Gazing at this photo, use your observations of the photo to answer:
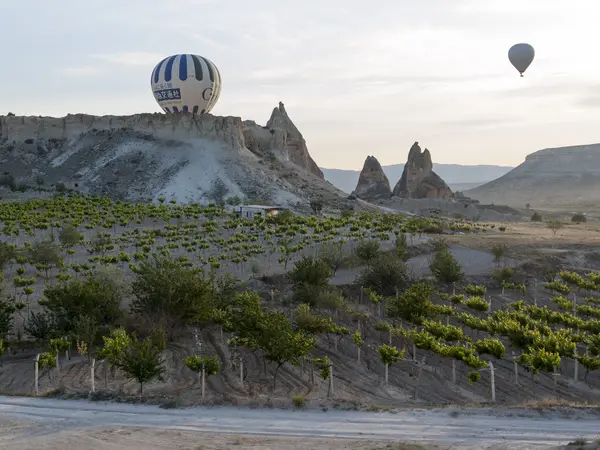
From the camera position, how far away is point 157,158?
77188 mm

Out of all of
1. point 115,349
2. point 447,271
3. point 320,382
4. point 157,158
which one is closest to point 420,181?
point 157,158

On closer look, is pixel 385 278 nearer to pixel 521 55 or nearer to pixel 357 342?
pixel 357 342

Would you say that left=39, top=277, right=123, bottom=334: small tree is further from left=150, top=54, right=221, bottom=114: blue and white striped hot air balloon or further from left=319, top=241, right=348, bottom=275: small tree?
left=150, top=54, right=221, bottom=114: blue and white striped hot air balloon

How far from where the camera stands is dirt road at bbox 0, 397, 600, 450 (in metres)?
13.4

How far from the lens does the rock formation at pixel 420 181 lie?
99750 mm

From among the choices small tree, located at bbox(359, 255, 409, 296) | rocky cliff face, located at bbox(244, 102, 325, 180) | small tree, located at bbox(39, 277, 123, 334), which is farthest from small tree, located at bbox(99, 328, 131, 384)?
rocky cliff face, located at bbox(244, 102, 325, 180)

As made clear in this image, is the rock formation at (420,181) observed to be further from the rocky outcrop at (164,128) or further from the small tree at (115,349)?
the small tree at (115,349)

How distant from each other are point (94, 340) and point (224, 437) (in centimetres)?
1012

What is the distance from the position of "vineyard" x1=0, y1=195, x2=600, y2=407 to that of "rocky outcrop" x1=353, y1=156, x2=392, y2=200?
215 ft

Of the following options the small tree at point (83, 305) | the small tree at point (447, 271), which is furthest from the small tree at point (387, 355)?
the small tree at point (447, 271)

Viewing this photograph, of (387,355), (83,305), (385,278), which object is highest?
(385,278)

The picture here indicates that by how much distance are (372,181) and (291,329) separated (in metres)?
87.6

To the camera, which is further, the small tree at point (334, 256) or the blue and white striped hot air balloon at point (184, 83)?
the blue and white striped hot air balloon at point (184, 83)

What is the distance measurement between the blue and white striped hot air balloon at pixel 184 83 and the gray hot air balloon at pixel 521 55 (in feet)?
122
